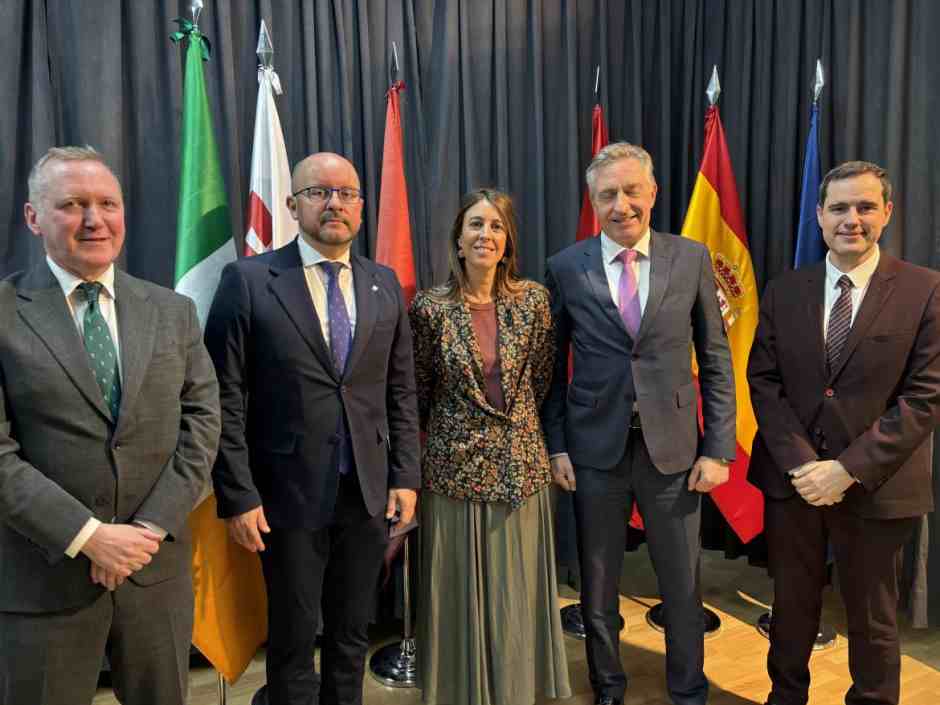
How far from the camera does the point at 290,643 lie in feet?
6.85

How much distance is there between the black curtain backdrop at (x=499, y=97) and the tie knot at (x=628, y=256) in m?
1.02

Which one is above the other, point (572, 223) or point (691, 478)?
point (572, 223)

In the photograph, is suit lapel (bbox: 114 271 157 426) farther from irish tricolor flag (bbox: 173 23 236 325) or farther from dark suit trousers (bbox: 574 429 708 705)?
dark suit trousers (bbox: 574 429 708 705)

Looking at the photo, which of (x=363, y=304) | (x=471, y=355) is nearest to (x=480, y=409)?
(x=471, y=355)

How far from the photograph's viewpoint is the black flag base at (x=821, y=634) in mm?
2854

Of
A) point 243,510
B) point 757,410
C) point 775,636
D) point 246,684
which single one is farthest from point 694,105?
point 246,684

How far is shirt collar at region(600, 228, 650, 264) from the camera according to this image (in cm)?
228

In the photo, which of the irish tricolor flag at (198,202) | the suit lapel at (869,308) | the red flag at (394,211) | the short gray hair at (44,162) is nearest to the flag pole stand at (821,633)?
the suit lapel at (869,308)

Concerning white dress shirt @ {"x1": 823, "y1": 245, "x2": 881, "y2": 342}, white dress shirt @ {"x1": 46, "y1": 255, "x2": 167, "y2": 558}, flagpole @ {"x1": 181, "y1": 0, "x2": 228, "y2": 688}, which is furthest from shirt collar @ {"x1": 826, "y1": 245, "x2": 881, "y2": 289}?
flagpole @ {"x1": 181, "y1": 0, "x2": 228, "y2": 688}

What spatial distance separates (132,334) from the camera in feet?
5.52

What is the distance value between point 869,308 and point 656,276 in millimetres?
590

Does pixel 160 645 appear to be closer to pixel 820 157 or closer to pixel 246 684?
pixel 246 684

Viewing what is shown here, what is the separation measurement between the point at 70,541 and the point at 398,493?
86cm

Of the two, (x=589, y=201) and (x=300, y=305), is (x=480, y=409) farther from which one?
(x=589, y=201)
